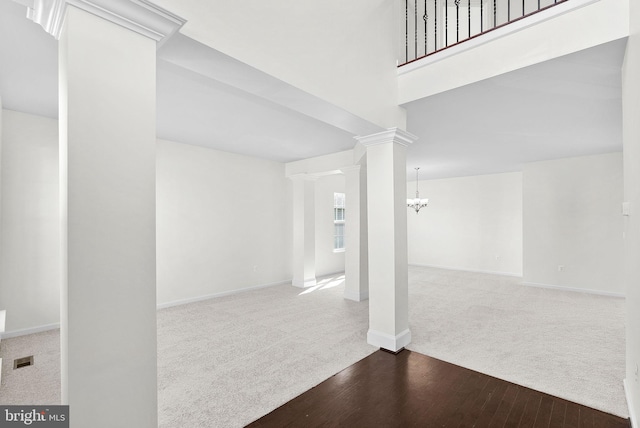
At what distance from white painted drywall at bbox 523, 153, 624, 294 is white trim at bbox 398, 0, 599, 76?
4630 mm

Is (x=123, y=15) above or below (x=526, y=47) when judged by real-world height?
below

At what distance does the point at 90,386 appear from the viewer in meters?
A: 1.22

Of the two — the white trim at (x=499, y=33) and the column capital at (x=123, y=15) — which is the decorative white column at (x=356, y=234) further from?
the column capital at (x=123, y=15)

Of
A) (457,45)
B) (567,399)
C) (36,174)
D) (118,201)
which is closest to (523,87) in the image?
(457,45)

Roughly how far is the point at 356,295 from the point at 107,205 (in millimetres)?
4327

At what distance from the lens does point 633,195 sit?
6.19ft

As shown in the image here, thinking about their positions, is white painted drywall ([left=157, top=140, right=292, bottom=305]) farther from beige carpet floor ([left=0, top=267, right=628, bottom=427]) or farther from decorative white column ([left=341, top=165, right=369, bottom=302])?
decorative white column ([left=341, top=165, right=369, bottom=302])

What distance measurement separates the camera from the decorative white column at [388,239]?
3111 millimetres

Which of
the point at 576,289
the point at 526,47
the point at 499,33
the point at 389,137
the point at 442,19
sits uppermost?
the point at 442,19

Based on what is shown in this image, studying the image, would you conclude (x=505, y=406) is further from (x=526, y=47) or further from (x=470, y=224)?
(x=470, y=224)

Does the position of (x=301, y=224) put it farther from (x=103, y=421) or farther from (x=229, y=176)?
(x=103, y=421)

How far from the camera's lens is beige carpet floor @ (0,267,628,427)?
236 centimetres

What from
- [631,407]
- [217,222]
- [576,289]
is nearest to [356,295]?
[217,222]

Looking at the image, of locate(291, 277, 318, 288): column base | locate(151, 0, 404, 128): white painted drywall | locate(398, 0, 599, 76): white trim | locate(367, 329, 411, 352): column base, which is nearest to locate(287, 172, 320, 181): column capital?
locate(291, 277, 318, 288): column base
